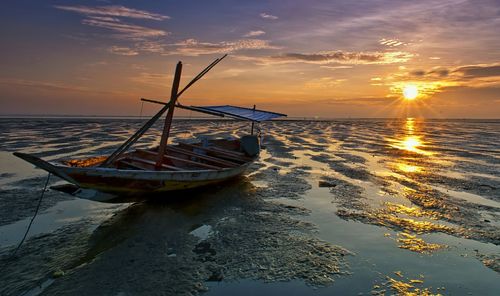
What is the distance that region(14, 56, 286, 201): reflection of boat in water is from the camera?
7.96 metres

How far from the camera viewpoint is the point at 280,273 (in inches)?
246

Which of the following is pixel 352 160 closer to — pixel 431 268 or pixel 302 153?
pixel 302 153

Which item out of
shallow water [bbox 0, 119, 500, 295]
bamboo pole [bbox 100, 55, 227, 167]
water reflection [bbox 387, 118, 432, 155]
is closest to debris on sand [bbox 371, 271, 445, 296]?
shallow water [bbox 0, 119, 500, 295]

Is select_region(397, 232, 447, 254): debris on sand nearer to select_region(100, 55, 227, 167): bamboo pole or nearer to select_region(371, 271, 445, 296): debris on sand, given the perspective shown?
select_region(371, 271, 445, 296): debris on sand

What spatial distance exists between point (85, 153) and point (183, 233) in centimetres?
1575

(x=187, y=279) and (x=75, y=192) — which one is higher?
(x=75, y=192)

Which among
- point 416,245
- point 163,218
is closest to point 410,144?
point 416,245

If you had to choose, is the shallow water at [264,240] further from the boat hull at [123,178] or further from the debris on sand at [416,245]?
the boat hull at [123,178]

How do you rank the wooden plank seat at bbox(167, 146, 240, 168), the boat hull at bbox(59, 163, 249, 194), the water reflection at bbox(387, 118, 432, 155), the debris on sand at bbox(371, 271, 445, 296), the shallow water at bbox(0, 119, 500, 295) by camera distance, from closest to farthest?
the debris on sand at bbox(371, 271, 445, 296) < the shallow water at bbox(0, 119, 500, 295) < the boat hull at bbox(59, 163, 249, 194) < the wooden plank seat at bbox(167, 146, 240, 168) < the water reflection at bbox(387, 118, 432, 155)

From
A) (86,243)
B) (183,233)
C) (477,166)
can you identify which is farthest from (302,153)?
(86,243)

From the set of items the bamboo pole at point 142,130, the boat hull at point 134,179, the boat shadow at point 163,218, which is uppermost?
the bamboo pole at point 142,130

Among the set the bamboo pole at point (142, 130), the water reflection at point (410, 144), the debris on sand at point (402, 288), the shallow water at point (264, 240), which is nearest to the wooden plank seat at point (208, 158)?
the shallow water at point (264, 240)

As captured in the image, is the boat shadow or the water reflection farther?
the water reflection

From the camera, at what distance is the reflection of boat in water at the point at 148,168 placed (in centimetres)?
796
